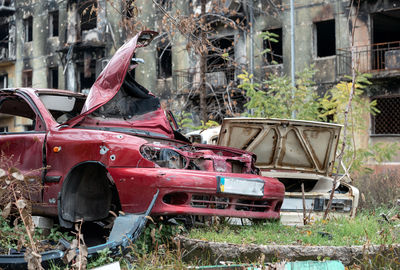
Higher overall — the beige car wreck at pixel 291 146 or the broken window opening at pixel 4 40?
the broken window opening at pixel 4 40

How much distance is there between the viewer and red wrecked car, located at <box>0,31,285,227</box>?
5.66m

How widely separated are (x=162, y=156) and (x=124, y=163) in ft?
1.36

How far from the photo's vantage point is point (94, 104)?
21.0ft

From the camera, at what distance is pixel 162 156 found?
584cm

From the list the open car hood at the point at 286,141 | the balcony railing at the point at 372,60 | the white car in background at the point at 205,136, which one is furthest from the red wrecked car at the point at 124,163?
the balcony railing at the point at 372,60

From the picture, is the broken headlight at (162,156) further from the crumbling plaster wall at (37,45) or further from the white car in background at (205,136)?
the crumbling plaster wall at (37,45)

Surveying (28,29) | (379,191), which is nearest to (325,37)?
(379,191)

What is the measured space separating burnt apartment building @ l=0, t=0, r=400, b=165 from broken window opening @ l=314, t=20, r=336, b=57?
0.14 feet

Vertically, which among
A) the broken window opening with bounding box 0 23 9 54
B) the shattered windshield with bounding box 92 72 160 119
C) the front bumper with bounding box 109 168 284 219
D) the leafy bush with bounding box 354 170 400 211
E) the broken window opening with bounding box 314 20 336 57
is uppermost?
the broken window opening with bounding box 0 23 9 54

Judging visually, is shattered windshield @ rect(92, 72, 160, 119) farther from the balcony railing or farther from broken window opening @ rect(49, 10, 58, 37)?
broken window opening @ rect(49, 10, 58, 37)

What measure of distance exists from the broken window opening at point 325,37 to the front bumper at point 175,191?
62.5ft

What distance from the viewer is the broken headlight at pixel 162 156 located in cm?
577

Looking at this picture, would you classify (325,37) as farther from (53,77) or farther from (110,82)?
(110,82)

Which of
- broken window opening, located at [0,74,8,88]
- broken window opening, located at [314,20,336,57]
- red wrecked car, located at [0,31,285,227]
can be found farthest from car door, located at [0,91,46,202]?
broken window opening, located at [0,74,8,88]
